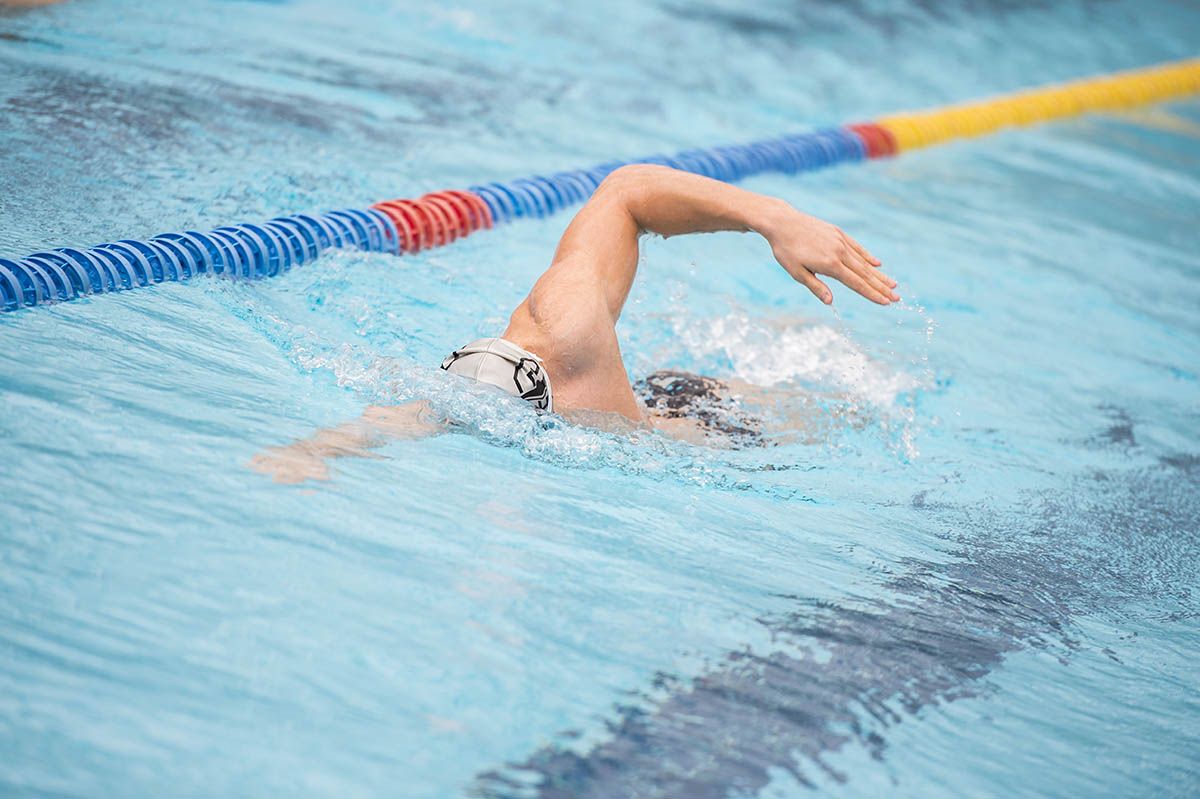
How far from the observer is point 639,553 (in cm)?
238

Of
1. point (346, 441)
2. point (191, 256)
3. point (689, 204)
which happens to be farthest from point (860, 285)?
point (191, 256)

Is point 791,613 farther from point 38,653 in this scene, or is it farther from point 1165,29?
point 1165,29

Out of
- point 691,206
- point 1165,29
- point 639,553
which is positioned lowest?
point 639,553

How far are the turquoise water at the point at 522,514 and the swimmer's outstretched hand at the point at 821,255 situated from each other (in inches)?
21.1

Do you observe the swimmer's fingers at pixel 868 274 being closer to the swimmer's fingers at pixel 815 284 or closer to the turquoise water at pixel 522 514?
the swimmer's fingers at pixel 815 284

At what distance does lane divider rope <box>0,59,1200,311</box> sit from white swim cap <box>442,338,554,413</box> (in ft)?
3.38

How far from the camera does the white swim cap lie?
264 cm

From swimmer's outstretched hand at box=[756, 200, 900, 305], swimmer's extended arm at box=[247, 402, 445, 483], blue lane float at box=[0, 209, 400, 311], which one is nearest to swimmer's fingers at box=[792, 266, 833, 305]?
swimmer's outstretched hand at box=[756, 200, 900, 305]

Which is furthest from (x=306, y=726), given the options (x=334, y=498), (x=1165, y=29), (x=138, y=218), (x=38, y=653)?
(x=1165, y=29)

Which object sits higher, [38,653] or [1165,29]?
[1165,29]

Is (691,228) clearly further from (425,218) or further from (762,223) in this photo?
(425,218)

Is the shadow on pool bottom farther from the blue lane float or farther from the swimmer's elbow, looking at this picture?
the blue lane float

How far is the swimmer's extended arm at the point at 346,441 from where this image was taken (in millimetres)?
2297

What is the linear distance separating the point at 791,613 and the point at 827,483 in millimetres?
784
